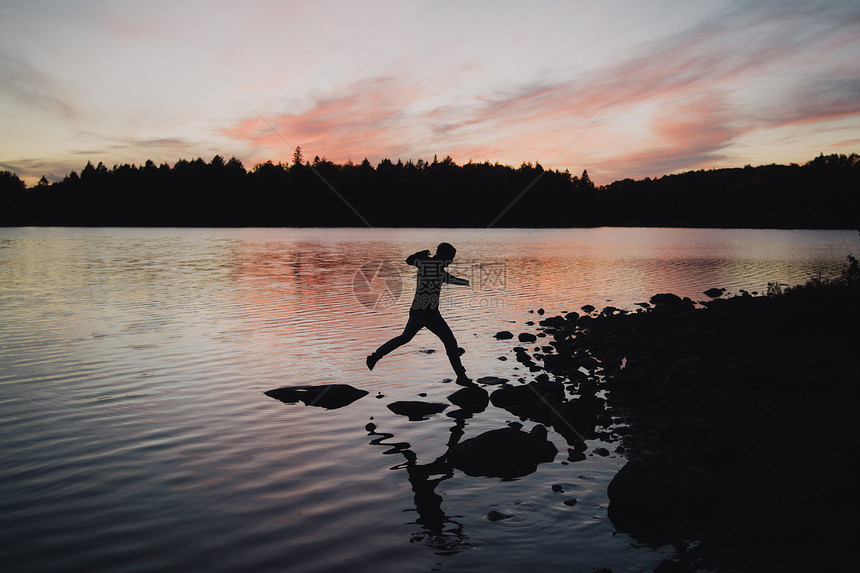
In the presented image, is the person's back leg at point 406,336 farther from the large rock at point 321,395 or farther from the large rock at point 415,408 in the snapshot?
the large rock at point 415,408

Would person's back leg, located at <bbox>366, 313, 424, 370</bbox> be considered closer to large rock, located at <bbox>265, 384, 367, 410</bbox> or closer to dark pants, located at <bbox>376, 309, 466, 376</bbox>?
dark pants, located at <bbox>376, 309, 466, 376</bbox>

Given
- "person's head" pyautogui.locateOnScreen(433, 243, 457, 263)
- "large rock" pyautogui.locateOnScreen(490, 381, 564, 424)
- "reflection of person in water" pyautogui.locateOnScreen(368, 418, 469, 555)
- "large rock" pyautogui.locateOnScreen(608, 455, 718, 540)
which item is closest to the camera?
"reflection of person in water" pyautogui.locateOnScreen(368, 418, 469, 555)

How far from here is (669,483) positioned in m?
6.46

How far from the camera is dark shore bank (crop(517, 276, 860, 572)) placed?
18.9ft

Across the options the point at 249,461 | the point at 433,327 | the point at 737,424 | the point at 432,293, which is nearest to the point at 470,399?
the point at 433,327

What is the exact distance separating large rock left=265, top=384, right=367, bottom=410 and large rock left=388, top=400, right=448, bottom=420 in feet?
3.17

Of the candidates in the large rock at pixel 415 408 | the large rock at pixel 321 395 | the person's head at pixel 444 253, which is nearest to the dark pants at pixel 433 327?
the person's head at pixel 444 253

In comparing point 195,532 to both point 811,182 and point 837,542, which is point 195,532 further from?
point 811,182

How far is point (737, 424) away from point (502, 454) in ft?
13.0

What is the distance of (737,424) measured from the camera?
8.85 meters

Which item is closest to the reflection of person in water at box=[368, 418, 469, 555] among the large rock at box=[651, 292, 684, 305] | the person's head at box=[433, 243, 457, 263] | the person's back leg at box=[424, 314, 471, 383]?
the person's back leg at box=[424, 314, 471, 383]

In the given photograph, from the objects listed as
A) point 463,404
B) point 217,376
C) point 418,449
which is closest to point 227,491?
point 418,449

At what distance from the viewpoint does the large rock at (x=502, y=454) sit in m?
7.88

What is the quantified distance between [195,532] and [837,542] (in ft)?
21.4
